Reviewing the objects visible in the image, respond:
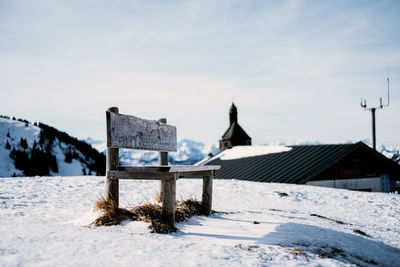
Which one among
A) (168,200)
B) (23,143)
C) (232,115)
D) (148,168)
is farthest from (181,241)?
(232,115)

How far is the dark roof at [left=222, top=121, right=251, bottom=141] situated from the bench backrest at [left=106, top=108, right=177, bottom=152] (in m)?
60.2

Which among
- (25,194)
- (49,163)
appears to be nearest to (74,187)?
(25,194)

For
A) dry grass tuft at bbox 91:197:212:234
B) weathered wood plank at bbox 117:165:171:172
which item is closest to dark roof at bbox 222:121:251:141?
dry grass tuft at bbox 91:197:212:234

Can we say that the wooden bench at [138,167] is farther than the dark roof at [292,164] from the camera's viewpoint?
No

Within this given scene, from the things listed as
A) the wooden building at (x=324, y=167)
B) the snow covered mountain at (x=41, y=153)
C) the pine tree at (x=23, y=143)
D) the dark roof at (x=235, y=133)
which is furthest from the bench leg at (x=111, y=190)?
the dark roof at (x=235, y=133)

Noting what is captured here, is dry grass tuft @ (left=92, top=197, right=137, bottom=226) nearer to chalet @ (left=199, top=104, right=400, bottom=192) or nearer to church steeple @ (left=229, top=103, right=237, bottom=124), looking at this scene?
chalet @ (left=199, top=104, right=400, bottom=192)

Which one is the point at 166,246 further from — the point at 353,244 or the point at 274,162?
the point at 274,162

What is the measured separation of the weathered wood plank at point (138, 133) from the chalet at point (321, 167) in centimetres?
1265

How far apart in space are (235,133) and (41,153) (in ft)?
124

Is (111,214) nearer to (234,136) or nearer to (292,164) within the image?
(292,164)

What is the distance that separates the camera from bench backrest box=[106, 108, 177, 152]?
447cm

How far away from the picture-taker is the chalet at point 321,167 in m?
18.4

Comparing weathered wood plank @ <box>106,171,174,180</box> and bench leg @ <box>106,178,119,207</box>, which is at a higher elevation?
weathered wood plank @ <box>106,171,174,180</box>

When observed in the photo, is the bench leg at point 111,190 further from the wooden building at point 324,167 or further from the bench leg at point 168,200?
the wooden building at point 324,167
